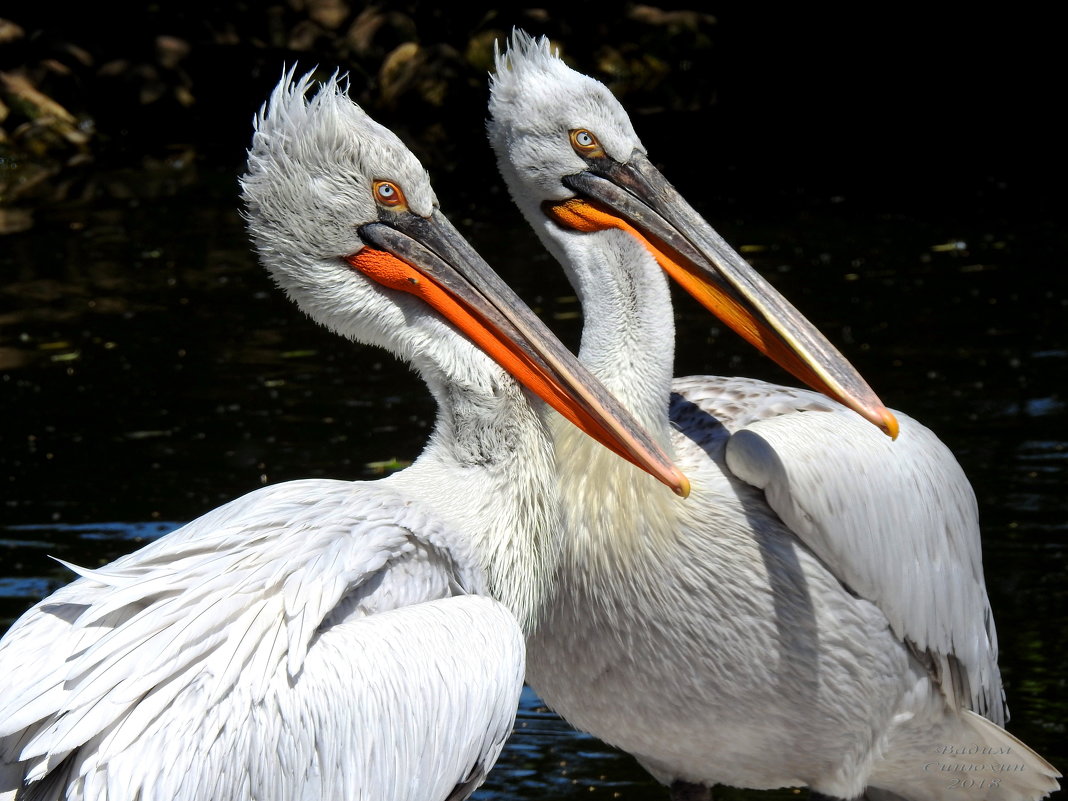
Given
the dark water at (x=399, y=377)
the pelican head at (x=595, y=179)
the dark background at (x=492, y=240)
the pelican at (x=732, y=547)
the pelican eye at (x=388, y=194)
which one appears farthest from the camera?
the dark background at (x=492, y=240)

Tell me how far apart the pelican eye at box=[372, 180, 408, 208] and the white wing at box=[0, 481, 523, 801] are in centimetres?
60

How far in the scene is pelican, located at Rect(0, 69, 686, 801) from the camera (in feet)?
7.68

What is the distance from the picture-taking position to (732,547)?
10.9 ft

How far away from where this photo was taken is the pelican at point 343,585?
2342mm

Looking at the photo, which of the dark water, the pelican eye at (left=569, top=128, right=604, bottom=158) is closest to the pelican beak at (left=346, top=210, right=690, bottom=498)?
the pelican eye at (left=569, top=128, right=604, bottom=158)

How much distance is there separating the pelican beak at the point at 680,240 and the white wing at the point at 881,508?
185 millimetres

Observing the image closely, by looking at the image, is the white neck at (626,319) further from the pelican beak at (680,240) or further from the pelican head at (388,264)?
the pelican head at (388,264)

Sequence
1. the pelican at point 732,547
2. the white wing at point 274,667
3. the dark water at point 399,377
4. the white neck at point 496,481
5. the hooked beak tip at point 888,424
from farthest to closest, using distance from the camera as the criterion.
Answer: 1. the dark water at point 399,377
2. the pelican at point 732,547
3. the hooked beak tip at point 888,424
4. the white neck at point 496,481
5. the white wing at point 274,667

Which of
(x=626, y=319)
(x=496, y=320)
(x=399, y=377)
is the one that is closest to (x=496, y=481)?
(x=496, y=320)

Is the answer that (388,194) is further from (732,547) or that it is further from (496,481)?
(732,547)

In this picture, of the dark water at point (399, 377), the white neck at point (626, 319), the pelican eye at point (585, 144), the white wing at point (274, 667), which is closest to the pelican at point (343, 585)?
the white wing at point (274, 667)

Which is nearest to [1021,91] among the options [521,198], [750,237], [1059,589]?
[750,237]

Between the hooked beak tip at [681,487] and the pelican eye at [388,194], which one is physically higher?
the pelican eye at [388,194]

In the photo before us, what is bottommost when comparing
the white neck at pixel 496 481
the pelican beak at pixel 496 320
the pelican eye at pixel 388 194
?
the white neck at pixel 496 481
